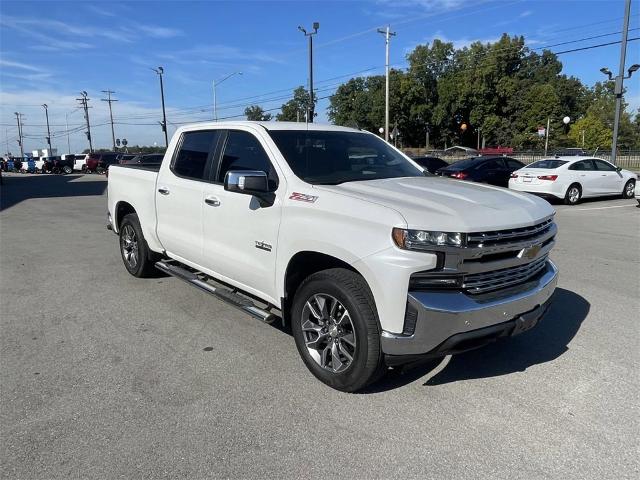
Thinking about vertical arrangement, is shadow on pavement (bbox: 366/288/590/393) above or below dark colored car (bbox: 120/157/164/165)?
below

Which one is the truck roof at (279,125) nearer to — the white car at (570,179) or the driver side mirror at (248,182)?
the driver side mirror at (248,182)

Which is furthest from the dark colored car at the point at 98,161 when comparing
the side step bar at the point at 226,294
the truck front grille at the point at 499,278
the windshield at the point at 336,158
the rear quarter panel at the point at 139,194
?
the truck front grille at the point at 499,278

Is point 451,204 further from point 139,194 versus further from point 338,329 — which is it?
point 139,194

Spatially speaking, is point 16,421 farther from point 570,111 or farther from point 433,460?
point 570,111

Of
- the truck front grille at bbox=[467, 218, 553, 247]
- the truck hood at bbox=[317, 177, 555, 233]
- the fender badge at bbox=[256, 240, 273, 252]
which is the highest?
the truck hood at bbox=[317, 177, 555, 233]

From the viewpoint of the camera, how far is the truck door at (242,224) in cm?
399

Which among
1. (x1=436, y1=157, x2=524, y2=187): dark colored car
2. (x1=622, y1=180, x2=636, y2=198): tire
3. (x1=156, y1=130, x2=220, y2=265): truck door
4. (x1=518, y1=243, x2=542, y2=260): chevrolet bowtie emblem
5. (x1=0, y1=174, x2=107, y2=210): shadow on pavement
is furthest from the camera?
(x1=0, y1=174, x2=107, y2=210): shadow on pavement

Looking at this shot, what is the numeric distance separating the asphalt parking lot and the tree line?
8256 centimetres

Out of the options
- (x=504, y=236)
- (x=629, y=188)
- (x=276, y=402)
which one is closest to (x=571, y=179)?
(x=629, y=188)

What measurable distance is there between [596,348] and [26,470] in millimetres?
4247

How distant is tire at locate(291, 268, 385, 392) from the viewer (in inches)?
127

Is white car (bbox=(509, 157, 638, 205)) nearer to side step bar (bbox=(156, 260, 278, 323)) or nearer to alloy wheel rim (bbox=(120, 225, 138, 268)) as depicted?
alloy wheel rim (bbox=(120, 225, 138, 268))

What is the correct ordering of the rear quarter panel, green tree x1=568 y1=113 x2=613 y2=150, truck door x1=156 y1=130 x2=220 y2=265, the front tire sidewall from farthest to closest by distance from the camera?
green tree x1=568 y1=113 x2=613 y2=150 < the front tire sidewall < the rear quarter panel < truck door x1=156 y1=130 x2=220 y2=265

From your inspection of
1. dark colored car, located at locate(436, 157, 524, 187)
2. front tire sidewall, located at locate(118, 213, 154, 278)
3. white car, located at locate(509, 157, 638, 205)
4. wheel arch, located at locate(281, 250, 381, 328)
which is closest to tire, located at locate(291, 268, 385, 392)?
wheel arch, located at locate(281, 250, 381, 328)
